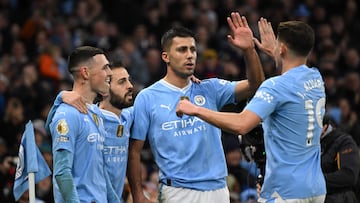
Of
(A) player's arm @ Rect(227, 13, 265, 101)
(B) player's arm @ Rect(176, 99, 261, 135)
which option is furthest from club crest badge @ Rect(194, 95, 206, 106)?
(B) player's arm @ Rect(176, 99, 261, 135)

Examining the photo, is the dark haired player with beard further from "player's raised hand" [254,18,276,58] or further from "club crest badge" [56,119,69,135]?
"player's raised hand" [254,18,276,58]

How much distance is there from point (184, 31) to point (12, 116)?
592cm

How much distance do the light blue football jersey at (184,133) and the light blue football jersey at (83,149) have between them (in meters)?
0.75

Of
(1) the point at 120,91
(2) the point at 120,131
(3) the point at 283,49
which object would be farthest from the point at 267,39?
(2) the point at 120,131

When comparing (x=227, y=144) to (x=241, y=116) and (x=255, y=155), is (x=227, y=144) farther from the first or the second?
(x=241, y=116)

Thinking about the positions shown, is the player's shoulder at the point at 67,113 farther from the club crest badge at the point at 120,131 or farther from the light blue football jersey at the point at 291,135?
the light blue football jersey at the point at 291,135

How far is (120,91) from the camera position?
8672 millimetres

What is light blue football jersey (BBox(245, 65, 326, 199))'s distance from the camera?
739cm

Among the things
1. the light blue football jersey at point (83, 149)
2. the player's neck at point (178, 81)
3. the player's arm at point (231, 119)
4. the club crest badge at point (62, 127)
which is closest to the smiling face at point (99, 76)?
the light blue football jersey at point (83, 149)

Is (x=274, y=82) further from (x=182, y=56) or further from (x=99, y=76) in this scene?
(x=99, y=76)

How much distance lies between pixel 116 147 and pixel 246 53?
1439 millimetres

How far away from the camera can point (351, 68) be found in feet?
62.2

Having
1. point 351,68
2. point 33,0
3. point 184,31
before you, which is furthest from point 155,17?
point 184,31

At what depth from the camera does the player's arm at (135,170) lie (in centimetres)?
861
